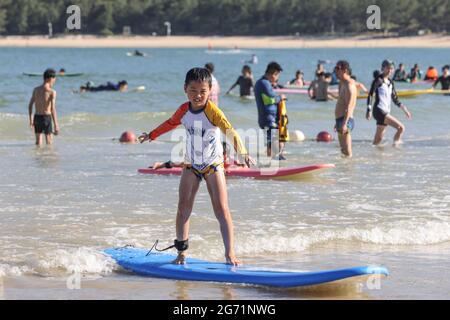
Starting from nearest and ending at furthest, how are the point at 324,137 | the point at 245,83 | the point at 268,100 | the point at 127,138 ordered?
1. the point at 268,100
2. the point at 127,138
3. the point at 324,137
4. the point at 245,83

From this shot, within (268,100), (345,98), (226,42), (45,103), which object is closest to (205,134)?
(268,100)

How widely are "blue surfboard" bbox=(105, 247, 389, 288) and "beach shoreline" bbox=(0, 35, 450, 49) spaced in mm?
98281

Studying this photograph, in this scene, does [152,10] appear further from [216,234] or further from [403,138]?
[216,234]

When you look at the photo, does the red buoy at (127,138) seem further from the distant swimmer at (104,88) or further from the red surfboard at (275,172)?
the distant swimmer at (104,88)

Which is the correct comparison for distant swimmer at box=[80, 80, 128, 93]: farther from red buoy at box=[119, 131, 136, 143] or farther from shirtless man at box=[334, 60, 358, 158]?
shirtless man at box=[334, 60, 358, 158]

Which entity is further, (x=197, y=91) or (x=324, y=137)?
(x=324, y=137)

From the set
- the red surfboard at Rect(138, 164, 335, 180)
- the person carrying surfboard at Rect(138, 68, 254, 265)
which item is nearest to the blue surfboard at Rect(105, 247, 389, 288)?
the person carrying surfboard at Rect(138, 68, 254, 265)

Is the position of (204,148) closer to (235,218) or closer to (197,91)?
(197,91)

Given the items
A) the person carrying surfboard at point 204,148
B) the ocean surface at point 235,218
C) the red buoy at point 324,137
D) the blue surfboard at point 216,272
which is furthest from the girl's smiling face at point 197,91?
the red buoy at point 324,137

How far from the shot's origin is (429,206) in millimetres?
11117

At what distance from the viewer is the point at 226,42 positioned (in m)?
113

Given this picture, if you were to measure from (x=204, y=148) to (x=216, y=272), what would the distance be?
928 millimetres

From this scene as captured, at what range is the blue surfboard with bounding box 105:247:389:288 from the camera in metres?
7.19

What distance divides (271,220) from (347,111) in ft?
16.4
